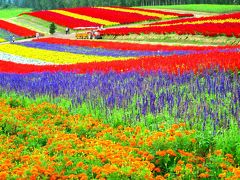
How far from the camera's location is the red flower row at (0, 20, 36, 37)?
5756cm

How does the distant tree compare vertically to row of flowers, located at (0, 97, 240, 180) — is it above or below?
below

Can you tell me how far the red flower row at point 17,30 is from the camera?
57562 mm

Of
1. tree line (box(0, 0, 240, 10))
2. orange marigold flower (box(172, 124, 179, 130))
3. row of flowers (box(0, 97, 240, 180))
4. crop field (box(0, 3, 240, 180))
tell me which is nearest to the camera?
row of flowers (box(0, 97, 240, 180))

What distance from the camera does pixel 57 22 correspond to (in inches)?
2694

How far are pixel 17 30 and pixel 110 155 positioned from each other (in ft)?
186

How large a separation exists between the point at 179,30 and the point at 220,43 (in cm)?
715

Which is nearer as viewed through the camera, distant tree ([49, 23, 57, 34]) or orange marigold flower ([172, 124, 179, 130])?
orange marigold flower ([172, 124, 179, 130])

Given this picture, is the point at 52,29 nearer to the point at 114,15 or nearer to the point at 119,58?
the point at 114,15

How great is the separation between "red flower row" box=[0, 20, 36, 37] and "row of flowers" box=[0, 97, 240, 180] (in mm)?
49788

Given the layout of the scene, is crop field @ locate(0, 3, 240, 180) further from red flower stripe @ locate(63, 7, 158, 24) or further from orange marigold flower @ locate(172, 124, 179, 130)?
red flower stripe @ locate(63, 7, 158, 24)

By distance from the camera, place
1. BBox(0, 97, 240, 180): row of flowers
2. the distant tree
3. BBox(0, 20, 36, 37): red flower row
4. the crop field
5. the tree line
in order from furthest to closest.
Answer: the tree line, the distant tree, BBox(0, 20, 36, 37): red flower row, the crop field, BBox(0, 97, 240, 180): row of flowers

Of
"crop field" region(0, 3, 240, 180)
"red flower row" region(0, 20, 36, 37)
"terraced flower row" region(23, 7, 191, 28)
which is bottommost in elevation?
"red flower row" region(0, 20, 36, 37)

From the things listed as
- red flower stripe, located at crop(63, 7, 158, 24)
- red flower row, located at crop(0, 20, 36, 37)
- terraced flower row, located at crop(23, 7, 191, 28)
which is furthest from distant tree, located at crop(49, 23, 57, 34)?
red flower stripe, located at crop(63, 7, 158, 24)

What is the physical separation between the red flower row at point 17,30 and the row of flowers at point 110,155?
1960 inches
